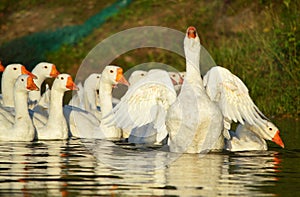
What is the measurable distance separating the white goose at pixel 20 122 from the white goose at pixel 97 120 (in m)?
1.44

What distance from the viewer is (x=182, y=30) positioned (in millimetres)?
29297

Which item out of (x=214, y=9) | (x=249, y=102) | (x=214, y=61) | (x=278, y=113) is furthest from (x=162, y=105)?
(x=214, y=9)

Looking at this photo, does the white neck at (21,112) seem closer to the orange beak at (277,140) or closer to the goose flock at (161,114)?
the goose flock at (161,114)

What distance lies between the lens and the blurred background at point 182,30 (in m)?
20.0

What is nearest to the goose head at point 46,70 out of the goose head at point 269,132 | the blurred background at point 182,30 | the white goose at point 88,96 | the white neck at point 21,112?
the white goose at point 88,96

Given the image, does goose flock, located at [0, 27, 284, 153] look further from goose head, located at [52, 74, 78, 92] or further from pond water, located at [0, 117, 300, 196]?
pond water, located at [0, 117, 300, 196]

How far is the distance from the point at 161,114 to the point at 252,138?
4.57ft

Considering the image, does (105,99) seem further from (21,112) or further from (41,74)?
(21,112)

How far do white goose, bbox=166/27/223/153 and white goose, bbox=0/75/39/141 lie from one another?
263cm

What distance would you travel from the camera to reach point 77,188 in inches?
394

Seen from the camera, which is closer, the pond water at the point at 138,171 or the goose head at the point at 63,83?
the pond water at the point at 138,171

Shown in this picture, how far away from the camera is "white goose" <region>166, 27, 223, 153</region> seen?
42.8ft

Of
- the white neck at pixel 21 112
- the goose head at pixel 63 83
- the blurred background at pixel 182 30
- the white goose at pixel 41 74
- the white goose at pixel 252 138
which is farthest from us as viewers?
the blurred background at pixel 182 30

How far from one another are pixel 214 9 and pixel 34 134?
598 inches
